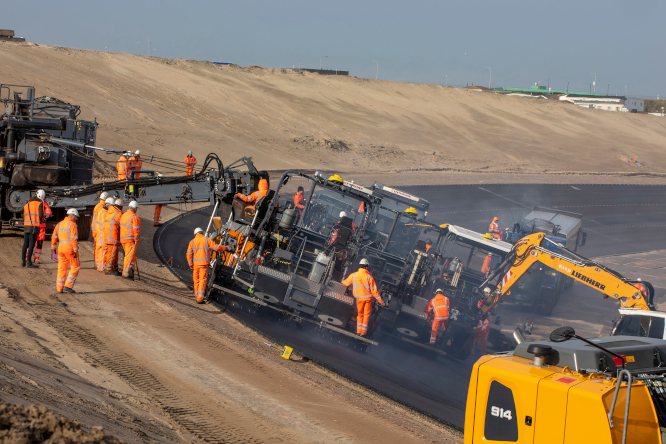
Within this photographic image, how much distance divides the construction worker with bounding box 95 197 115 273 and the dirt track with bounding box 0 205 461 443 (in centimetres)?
108

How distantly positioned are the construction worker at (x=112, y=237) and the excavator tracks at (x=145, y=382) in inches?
95.3

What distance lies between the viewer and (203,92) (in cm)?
4434

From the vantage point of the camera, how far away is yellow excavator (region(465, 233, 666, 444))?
4195mm

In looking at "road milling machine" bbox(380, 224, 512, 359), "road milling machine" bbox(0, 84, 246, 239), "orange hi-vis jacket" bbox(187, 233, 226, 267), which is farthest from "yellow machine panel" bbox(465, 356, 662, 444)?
"road milling machine" bbox(0, 84, 246, 239)

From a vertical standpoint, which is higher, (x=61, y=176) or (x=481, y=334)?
(x=61, y=176)

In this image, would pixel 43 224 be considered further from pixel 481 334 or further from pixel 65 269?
pixel 481 334

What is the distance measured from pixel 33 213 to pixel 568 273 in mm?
11280

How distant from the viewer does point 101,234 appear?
12453 mm

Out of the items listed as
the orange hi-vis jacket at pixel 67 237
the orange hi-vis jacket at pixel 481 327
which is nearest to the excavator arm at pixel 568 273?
the orange hi-vis jacket at pixel 481 327

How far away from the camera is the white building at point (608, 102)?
85.1 m

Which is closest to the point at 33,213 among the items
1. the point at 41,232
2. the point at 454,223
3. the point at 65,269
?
the point at 41,232

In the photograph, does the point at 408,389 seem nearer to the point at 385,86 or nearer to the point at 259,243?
the point at 259,243

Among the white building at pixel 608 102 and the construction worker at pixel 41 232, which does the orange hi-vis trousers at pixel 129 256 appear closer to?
the construction worker at pixel 41 232

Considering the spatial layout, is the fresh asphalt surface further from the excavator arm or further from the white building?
the white building
